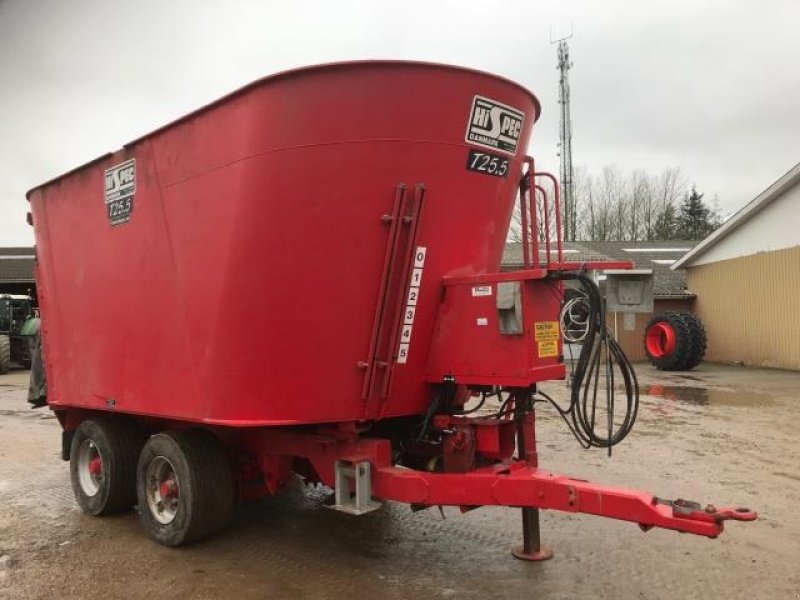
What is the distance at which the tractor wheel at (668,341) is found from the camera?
62.3ft

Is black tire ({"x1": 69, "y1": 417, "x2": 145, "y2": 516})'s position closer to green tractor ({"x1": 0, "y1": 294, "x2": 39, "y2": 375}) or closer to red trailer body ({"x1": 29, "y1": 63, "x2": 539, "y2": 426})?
red trailer body ({"x1": 29, "y1": 63, "x2": 539, "y2": 426})

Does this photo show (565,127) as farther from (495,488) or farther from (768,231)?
(495,488)

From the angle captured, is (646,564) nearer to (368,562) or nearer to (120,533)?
(368,562)

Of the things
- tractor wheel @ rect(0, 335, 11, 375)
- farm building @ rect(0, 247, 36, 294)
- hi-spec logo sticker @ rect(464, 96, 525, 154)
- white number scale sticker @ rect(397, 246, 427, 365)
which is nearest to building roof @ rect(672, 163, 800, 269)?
hi-spec logo sticker @ rect(464, 96, 525, 154)

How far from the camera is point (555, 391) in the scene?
15047mm

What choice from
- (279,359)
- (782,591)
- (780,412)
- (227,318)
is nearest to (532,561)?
(782,591)

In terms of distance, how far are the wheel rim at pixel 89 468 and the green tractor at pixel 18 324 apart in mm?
18930

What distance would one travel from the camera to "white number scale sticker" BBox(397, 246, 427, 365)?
14.0 feet

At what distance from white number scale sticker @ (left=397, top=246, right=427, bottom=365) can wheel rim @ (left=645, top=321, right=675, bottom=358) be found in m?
16.6

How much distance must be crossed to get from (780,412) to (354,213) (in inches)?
392

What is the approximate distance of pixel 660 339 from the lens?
20312 millimetres

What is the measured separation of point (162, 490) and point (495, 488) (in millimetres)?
2572

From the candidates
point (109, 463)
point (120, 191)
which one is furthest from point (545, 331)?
point (109, 463)

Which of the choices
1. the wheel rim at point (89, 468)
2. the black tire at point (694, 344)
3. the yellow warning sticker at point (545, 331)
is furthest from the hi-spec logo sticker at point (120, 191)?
the black tire at point (694, 344)
